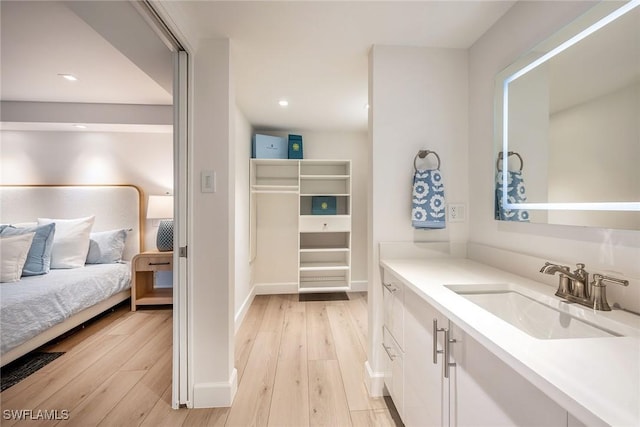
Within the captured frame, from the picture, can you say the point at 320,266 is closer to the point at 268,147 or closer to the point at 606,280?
the point at 268,147

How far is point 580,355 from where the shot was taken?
60 cm

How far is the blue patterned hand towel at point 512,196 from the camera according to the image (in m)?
1.30

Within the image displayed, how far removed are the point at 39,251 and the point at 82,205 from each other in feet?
1.47

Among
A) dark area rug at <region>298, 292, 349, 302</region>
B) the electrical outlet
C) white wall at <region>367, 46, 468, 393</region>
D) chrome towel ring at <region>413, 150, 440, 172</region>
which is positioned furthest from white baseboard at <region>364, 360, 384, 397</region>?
dark area rug at <region>298, 292, 349, 302</region>

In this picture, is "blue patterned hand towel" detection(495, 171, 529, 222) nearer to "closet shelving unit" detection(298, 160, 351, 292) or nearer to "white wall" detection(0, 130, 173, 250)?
"closet shelving unit" detection(298, 160, 351, 292)

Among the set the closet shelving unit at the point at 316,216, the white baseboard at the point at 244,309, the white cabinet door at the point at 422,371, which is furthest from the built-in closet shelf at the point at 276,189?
the white cabinet door at the point at 422,371

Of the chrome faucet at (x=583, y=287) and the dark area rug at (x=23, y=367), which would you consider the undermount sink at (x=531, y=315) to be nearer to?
the chrome faucet at (x=583, y=287)

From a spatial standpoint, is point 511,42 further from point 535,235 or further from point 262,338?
point 262,338

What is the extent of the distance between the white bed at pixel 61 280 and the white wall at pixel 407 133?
1.96 metres

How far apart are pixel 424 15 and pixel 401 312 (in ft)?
5.37

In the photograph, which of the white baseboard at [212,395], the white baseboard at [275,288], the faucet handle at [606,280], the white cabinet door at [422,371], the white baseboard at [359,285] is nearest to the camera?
the faucet handle at [606,280]

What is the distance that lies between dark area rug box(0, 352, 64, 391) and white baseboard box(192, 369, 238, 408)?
1.29m

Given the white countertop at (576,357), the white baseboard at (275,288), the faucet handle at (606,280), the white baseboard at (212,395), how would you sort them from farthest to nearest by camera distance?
1. the white baseboard at (275,288)
2. the white baseboard at (212,395)
3. the faucet handle at (606,280)
4. the white countertop at (576,357)

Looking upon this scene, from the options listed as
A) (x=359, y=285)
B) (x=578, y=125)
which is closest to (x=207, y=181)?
(x=578, y=125)
